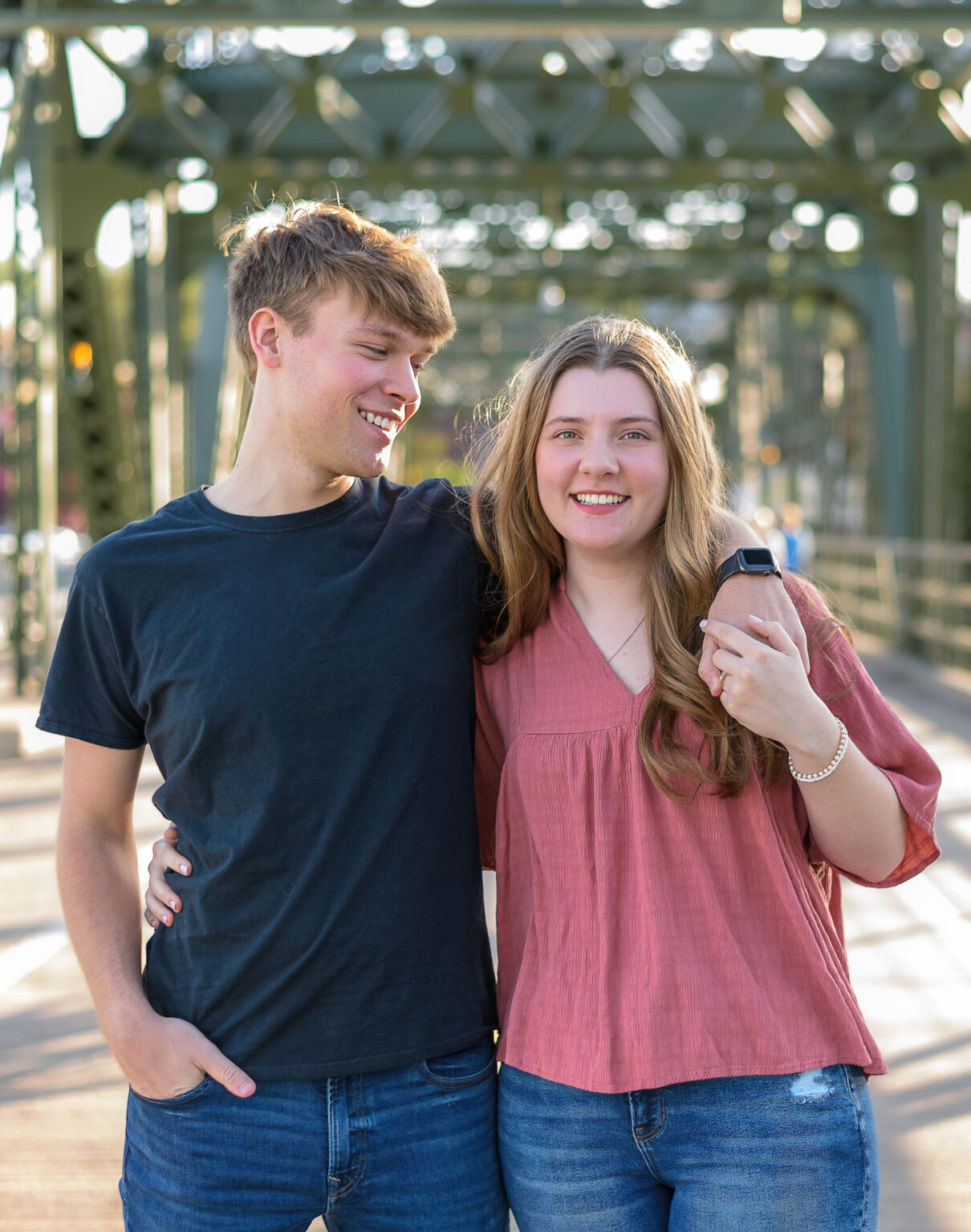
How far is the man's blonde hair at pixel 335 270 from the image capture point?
2059 millimetres

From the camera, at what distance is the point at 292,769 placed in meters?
2.00

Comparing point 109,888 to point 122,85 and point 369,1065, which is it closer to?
point 369,1065

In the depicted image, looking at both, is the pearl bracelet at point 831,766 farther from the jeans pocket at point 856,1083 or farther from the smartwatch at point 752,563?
the jeans pocket at point 856,1083

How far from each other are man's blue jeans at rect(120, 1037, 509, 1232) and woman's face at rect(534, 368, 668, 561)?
2.79 ft

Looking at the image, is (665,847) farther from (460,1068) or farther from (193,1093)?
(193,1093)

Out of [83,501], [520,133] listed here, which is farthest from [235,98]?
[83,501]

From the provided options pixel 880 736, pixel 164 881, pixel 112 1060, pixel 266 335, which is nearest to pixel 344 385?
pixel 266 335

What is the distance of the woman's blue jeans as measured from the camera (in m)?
1.86

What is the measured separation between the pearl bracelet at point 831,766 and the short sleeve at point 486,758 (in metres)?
0.51

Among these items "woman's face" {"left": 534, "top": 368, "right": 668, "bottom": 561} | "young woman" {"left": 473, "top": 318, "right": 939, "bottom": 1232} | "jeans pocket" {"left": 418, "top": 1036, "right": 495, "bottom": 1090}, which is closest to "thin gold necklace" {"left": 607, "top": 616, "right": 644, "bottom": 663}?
"young woman" {"left": 473, "top": 318, "right": 939, "bottom": 1232}

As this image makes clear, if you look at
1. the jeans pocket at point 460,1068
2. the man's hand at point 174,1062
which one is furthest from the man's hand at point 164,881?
the jeans pocket at point 460,1068

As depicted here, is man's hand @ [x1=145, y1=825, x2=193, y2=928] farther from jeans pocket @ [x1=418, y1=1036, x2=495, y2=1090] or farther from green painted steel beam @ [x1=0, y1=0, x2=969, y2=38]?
green painted steel beam @ [x1=0, y1=0, x2=969, y2=38]

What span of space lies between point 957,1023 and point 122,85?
11737 millimetres

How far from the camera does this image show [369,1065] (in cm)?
198
